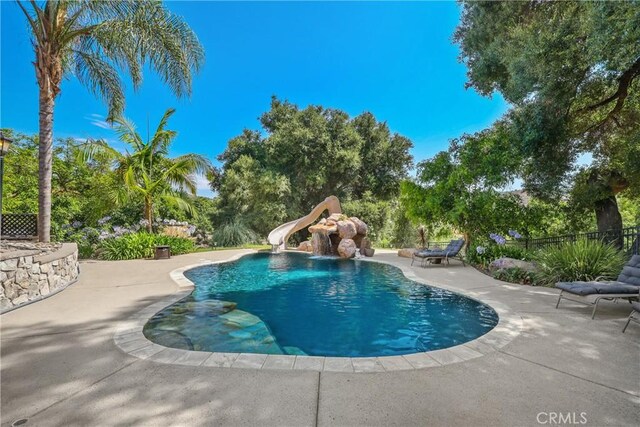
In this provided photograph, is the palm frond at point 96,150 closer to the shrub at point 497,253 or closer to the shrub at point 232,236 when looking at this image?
the shrub at point 232,236

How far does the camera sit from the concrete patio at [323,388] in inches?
88.9

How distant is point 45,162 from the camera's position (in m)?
8.66

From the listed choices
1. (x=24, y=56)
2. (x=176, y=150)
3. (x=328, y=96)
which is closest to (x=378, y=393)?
(x=24, y=56)

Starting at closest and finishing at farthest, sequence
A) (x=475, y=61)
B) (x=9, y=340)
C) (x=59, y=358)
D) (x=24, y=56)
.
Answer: (x=59, y=358) < (x=9, y=340) < (x=24, y=56) < (x=475, y=61)

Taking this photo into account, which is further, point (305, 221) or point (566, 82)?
point (305, 221)

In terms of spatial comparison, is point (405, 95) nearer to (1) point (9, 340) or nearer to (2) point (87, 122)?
(2) point (87, 122)

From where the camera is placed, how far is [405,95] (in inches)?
794

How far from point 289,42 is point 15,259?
50.3 ft

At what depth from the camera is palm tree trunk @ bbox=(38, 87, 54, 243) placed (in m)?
8.58

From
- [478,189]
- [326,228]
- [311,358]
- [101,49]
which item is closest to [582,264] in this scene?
[478,189]

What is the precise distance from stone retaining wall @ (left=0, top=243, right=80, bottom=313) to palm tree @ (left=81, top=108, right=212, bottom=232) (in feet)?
A: 27.2

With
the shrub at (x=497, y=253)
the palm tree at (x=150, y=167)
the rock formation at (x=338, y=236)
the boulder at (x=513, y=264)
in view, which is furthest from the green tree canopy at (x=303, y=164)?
the boulder at (x=513, y=264)

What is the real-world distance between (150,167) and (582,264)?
17.9 metres

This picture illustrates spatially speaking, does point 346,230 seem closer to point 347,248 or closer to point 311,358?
point 347,248
